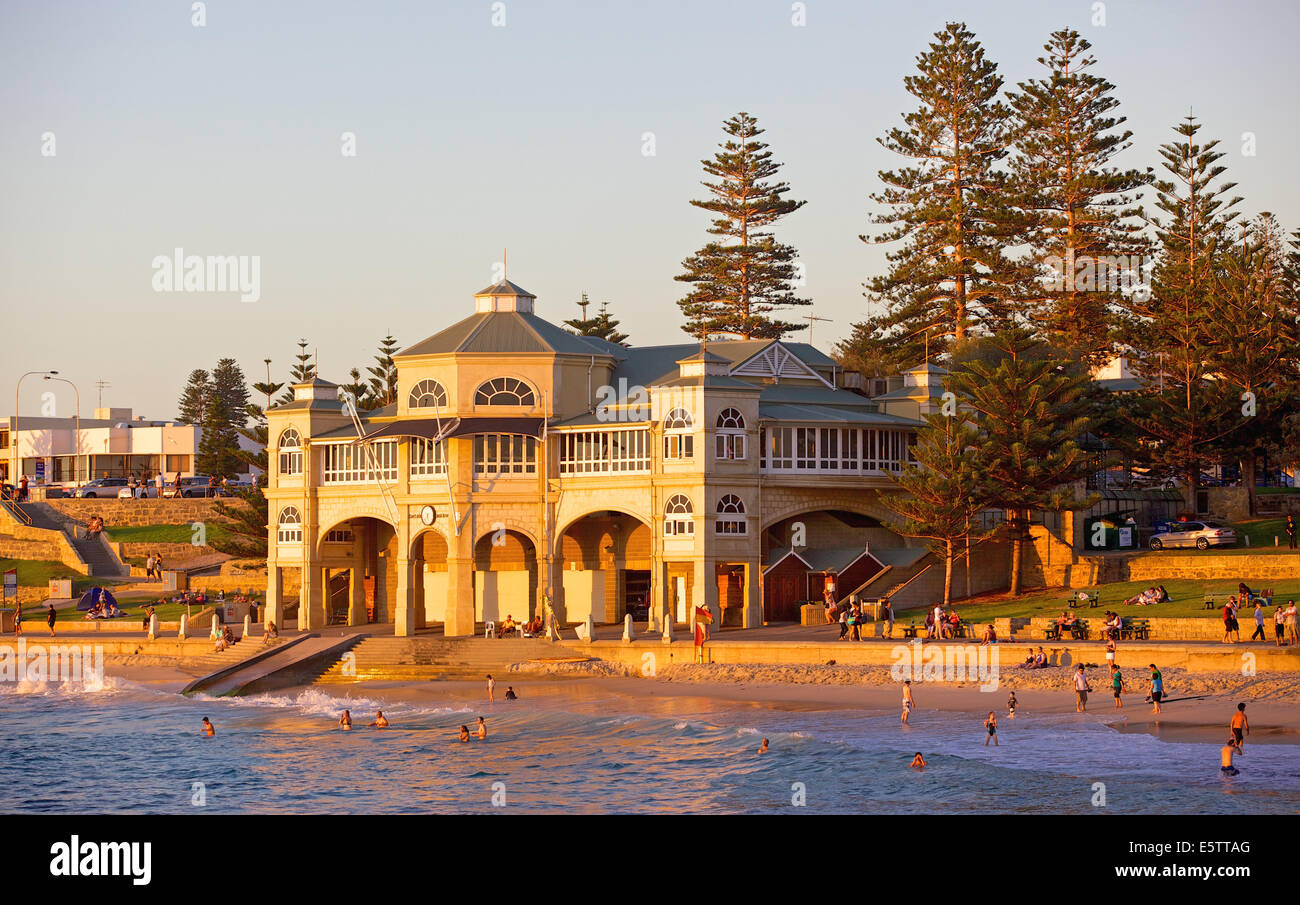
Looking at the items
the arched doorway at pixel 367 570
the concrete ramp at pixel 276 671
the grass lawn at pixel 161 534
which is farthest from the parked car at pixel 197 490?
the concrete ramp at pixel 276 671

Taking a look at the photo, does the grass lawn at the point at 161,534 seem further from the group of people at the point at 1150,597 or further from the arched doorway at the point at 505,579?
the group of people at the point at 1150,597

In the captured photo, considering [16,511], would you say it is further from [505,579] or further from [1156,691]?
[1156,691]

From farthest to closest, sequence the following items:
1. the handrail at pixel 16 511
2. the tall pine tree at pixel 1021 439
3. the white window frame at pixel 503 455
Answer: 1. the handrail at pixel 16 511
2. the white window frame at pixel 503 455
3. the tall pine tree at pixel 1021 439

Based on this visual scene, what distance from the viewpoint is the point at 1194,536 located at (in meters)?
47.1

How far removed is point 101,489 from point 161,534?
11599 millimetres

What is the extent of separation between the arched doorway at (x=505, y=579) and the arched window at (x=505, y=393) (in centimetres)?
476

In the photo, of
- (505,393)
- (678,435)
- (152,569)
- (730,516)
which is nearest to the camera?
(730,516)

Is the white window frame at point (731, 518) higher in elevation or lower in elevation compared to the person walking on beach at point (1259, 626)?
higher

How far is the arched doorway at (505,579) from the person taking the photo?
165ft

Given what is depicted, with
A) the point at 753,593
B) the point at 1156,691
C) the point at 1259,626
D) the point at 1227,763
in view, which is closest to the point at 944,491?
the point at 753,593

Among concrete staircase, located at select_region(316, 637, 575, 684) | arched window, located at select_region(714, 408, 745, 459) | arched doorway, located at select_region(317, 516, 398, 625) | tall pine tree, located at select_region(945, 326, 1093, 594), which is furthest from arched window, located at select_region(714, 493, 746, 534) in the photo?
arched doorway, located at select_region(317, 516, 398, 625)
